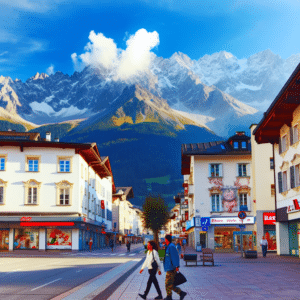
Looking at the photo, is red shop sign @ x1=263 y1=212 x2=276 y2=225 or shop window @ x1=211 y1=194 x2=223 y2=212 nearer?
red shop sign @ x1=263 y1=212 x2=276 y2=225

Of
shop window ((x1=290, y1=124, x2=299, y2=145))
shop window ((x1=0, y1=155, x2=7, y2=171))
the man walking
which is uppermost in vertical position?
shop window ((x1=0, y1=155, x2=7, y2=171))

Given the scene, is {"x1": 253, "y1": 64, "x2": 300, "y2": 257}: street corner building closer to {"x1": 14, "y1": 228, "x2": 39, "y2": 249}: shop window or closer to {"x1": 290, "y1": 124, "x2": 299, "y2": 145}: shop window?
{"x1": 290, "y1": 124, "x2": 299, "y2": 145}: shop window

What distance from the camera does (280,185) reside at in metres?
36.0

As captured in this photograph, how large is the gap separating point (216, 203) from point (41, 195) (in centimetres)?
1987

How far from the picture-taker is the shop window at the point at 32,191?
5353cm

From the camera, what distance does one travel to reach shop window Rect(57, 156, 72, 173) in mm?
54812

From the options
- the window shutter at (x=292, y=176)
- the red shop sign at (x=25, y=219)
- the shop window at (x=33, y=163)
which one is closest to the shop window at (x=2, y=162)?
the shop window at (x=33, y=163)

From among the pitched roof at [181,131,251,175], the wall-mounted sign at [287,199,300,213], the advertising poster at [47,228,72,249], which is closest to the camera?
the wall-mounted sign at [287,199,300,213]

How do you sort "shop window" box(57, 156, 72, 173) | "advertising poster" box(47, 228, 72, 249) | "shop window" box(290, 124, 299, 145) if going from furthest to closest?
"shop window" box(57, 156, 72, 173) → "advertising poster" box(47, 228, 72, 249) → "shop window" box(290, 124, 299, 145)

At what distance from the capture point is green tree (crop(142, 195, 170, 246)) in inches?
3300

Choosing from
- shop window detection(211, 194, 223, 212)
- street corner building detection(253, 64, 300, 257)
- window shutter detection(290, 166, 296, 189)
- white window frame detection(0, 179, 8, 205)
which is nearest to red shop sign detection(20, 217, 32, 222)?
white window frame detection(0, 179, 8, 205)

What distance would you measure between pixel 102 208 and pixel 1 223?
75.0 feet

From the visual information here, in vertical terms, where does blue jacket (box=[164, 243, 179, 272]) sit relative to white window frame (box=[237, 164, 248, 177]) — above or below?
below

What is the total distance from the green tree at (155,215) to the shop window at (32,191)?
3340cm
